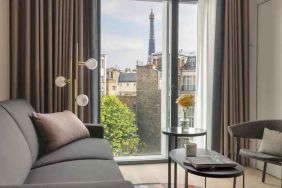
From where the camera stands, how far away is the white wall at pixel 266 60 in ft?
11.7

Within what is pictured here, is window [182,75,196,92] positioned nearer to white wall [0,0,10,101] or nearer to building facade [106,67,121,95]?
building facade [106,67,121,95]

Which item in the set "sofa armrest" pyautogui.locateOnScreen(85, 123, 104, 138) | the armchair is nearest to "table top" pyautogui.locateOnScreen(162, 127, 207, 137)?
the armchair

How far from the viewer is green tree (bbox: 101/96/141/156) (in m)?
4.13

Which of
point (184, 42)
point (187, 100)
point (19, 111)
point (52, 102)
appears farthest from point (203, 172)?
point (184, 42)

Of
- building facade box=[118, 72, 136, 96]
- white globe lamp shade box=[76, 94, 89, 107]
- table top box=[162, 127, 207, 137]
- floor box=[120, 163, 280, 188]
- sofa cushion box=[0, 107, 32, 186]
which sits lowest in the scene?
floor box=[120, 163, 280, 188]

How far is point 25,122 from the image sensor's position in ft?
8.26

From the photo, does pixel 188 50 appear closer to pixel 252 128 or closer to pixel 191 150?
pixel 252 128

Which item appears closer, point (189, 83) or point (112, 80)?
point (112, 80)

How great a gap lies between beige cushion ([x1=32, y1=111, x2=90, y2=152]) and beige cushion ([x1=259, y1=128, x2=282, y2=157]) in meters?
1.80

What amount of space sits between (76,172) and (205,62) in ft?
8.37

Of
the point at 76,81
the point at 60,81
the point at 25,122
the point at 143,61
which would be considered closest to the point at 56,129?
the point at 25,122

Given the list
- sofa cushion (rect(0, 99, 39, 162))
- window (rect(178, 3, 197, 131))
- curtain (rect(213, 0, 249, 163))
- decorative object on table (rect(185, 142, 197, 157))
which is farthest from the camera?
window (rect(178, 3, 197, 131))

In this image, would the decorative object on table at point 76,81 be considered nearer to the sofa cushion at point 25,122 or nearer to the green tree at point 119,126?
the green tree at point 119,126

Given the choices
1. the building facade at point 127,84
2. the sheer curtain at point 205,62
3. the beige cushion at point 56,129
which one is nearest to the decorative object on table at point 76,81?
the beige cushion at point 56,129
